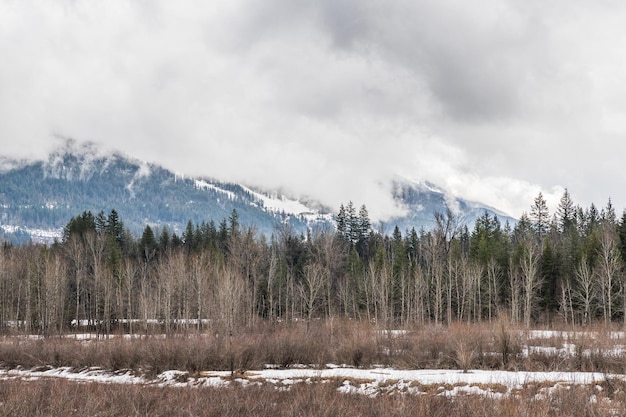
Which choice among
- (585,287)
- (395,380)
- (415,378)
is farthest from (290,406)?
(585,287)

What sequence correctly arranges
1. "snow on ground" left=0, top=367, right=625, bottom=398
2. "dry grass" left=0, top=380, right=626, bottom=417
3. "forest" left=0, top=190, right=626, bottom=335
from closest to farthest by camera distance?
"dry grass" left=0, top=380, right=626, bottom=417, "snow on ground" left=0, top=367, right=625, bottom=398, "forest" left=0, top=190, right=626, bottom=335

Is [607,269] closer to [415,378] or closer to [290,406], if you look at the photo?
[415,378]

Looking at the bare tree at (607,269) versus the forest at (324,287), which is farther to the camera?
the forest at (324,287)

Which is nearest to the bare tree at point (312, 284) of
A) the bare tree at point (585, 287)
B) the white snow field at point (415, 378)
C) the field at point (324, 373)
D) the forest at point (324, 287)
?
the forest at point (324, 287)

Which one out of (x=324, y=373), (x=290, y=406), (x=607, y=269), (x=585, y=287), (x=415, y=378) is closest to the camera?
(x=290, y=406)

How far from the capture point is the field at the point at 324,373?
1287 cm

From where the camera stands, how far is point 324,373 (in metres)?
23.6

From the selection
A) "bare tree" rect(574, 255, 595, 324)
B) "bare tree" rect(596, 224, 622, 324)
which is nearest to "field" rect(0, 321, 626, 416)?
"bare tree" rect(574, 255, 595, 324)

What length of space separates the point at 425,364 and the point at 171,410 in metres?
18.0

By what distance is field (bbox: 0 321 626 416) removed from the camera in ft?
42.2

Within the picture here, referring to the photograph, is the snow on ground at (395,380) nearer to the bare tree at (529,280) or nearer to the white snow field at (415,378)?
the white snow field at (415,378)

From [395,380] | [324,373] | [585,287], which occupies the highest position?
[585,287]

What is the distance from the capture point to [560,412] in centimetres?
1176

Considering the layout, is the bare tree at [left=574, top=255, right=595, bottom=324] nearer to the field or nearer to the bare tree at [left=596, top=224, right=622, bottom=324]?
the bare tree at [left=596, top=224, right=622, bottom=324]
